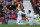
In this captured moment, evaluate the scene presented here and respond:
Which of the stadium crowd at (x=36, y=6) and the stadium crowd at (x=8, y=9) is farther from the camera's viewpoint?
the stadium crowd at (x=36, y=6)

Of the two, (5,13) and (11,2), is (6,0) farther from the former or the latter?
(5,13)

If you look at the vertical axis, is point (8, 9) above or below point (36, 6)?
below

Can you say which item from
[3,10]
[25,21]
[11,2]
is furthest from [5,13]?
[25,21]

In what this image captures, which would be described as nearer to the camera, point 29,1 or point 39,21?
point 39,21

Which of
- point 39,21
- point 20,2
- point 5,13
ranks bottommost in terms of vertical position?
point 39,21

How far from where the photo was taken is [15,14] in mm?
10039

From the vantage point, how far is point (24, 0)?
11.8 meters

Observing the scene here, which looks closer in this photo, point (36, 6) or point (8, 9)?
point (8, 9)

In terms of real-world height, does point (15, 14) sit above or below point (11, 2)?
below

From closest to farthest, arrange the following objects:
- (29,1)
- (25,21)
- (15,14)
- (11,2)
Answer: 1. (25,21)
2. (15,14)
3. (11,2)
4. (29,1)

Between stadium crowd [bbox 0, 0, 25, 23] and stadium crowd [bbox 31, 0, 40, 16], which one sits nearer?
stadium crowd [bbox 0, 0, 25, 23]

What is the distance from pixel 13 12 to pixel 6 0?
1489 millimetres

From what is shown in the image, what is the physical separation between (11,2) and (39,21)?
3.09m

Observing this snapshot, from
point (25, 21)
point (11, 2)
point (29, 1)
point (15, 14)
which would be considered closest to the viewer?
point (25, 21)
